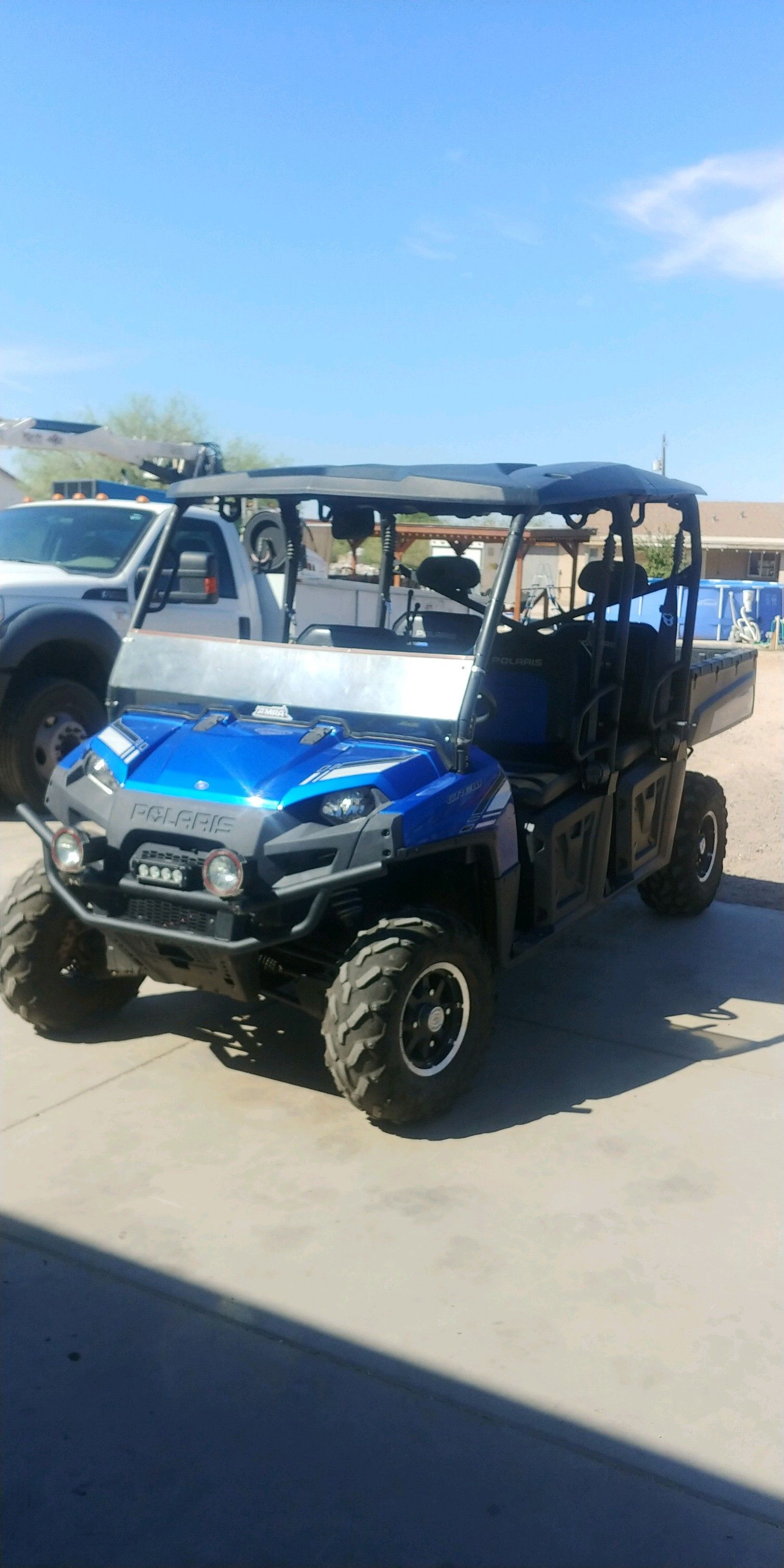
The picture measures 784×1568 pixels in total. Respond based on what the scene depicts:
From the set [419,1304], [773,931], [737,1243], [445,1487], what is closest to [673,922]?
[773,931]

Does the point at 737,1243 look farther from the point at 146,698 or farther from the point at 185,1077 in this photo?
the point at 146,698

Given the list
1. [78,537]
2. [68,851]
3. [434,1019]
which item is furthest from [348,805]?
[78,537]

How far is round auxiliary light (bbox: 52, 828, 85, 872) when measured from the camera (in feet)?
13.4

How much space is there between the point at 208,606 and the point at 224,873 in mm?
5316

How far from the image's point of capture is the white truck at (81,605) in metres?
8.20

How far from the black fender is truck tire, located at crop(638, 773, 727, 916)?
3.61 m

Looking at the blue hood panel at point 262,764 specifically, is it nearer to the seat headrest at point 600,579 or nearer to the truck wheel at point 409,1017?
the truck wheel at point 409,1017

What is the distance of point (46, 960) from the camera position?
4.56m

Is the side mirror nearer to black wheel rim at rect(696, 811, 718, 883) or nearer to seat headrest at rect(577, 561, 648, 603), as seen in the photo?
seat headrest at rect(577, 561, 648, 603)

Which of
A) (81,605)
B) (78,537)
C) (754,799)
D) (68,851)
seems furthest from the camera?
(754,799)

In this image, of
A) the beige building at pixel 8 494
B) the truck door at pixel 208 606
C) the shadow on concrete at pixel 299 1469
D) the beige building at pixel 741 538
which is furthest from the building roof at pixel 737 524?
the shadow on concrete at pixel 299 1469

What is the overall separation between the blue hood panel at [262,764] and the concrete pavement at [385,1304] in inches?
42.1

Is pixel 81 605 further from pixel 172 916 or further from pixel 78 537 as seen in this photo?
pixel 172 916

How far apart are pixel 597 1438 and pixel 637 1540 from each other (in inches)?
11.0
